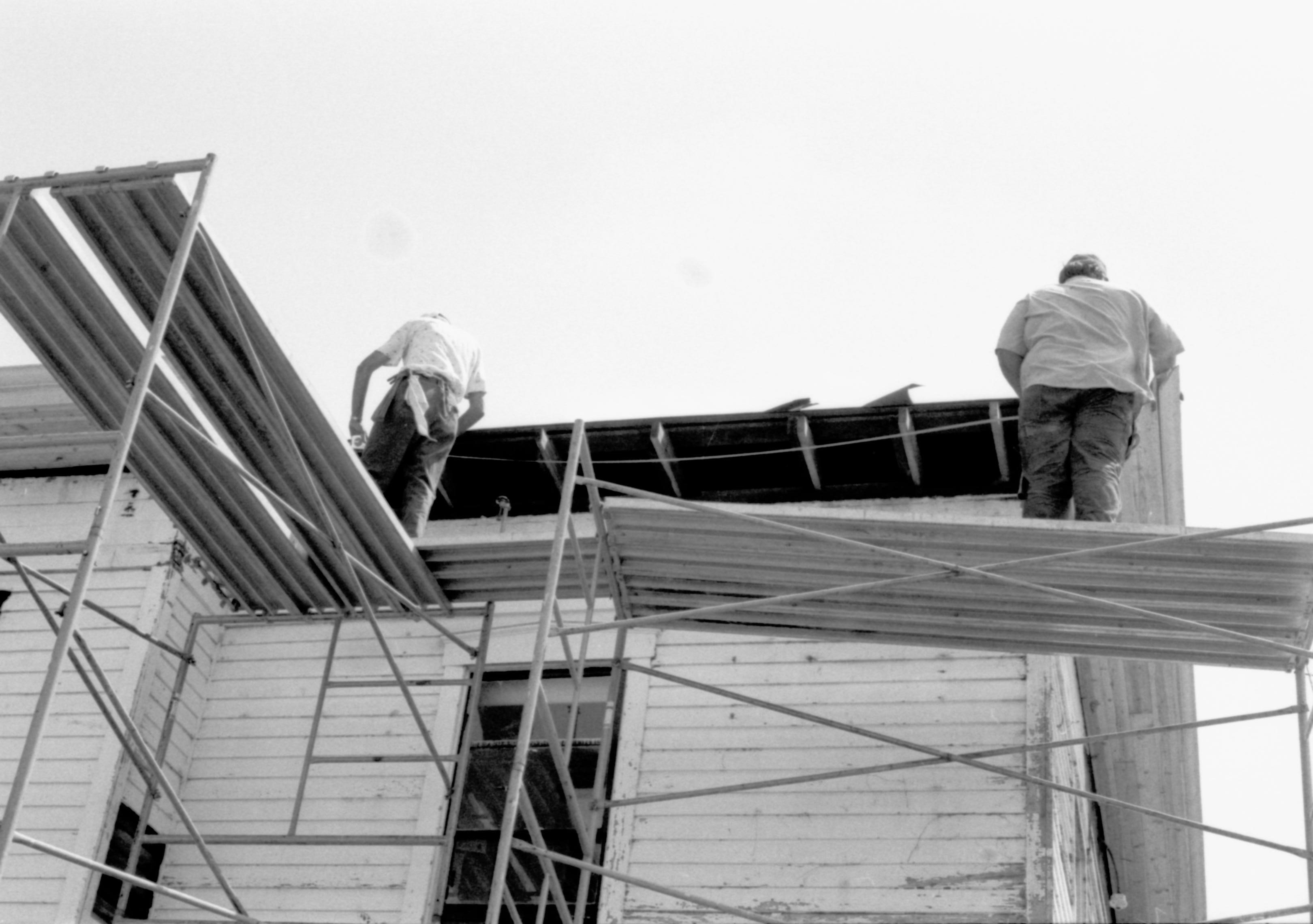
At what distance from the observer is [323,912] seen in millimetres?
10484

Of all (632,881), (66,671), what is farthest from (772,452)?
(66,671)

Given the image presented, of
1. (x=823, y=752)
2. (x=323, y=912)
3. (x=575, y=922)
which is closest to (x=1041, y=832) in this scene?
(x=823, y=752)

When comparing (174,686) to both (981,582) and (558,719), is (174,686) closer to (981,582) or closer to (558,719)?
(558,719)

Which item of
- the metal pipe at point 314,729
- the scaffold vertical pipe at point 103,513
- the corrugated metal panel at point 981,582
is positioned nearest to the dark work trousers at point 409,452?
the metal pipe at point 314,729

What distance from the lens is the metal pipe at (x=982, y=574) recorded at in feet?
26.2

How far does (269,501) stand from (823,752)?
3.66 m

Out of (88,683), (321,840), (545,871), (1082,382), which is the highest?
(1082,382)

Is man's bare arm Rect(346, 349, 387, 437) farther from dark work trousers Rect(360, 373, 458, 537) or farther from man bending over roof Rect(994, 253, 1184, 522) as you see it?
man bending over roof Rect(994, 253, 1184, 522)

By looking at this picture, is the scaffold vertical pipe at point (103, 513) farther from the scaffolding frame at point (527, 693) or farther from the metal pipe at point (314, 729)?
the metal pipe at point (314, 729)

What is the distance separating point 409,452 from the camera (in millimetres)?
11008

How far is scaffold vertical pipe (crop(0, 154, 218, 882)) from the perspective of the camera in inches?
257

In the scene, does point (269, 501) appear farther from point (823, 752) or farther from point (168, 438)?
point (823, 752)

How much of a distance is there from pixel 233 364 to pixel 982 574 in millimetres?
4133

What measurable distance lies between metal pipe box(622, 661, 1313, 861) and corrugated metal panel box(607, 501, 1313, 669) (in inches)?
16.9
